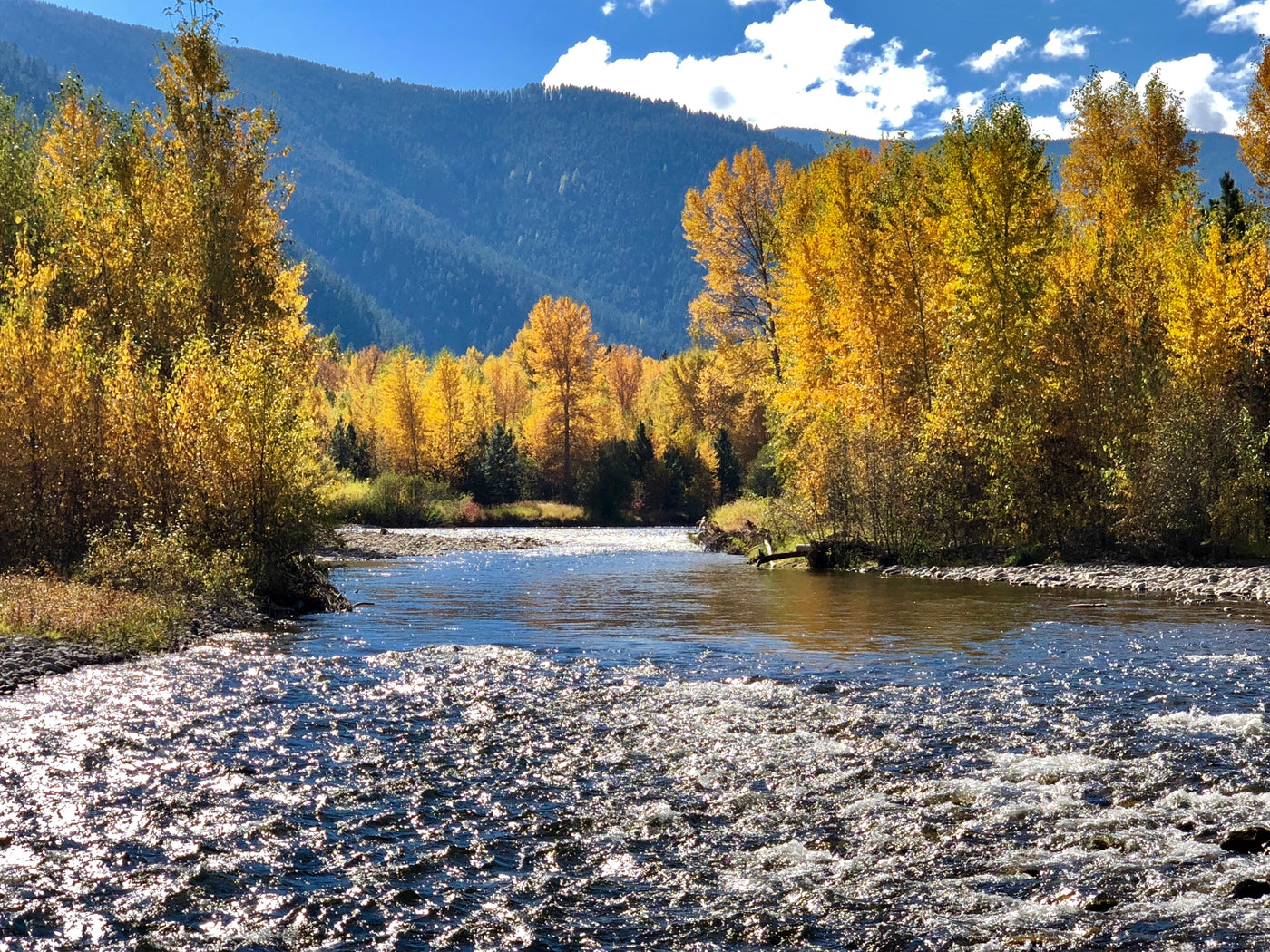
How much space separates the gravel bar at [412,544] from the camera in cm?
3869

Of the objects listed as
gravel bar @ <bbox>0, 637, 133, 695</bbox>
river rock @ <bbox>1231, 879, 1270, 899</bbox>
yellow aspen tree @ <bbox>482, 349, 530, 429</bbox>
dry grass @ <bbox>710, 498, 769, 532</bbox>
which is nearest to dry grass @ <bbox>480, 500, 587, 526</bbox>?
dry grass @ <bbox>710, 498, 769, 532</bbox>

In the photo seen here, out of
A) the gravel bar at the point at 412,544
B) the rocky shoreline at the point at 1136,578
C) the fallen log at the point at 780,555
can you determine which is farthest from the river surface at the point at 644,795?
the gravel bar at the point at 412,544

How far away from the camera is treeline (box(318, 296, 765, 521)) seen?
67.6 metres

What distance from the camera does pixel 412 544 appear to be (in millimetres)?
43531

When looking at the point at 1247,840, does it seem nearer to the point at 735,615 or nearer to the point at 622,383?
the point at 735,615

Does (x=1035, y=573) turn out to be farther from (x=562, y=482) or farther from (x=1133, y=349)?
(x=562, y=482)

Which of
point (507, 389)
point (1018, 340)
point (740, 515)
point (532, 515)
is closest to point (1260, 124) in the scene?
point (1018, 340)

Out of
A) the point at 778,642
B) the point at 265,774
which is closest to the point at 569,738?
the point at 265,774

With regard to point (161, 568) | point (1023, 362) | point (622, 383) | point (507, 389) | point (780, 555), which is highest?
point (622, 383)

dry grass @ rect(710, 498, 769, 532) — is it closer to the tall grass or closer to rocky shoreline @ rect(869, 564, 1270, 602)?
rocky shoreline @ rect(869, 564, 1270, 602)

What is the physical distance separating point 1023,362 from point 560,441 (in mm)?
48468

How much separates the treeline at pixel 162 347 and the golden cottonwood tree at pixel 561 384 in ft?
140

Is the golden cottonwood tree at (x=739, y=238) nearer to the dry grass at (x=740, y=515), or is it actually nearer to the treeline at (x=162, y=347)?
the dry grass at (x=740, y=515)

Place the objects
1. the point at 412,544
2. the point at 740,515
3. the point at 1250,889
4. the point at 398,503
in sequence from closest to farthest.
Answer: the point at 1250,889
the point at 740,515
the point at 412,544
the point at 398,503
